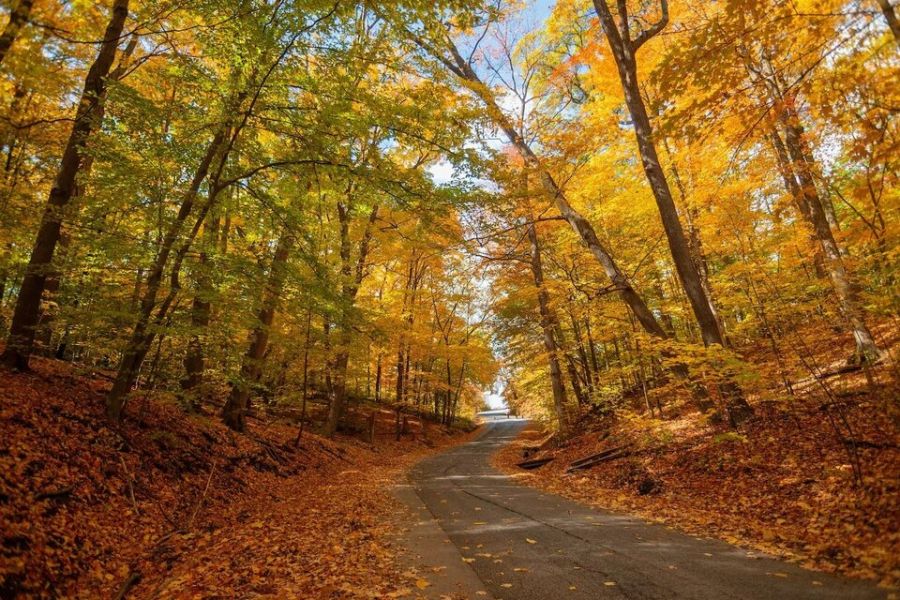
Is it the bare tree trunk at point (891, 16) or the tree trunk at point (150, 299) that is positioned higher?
the bare tree trunk at point (891, 16)

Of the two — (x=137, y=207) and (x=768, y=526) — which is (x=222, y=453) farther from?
(x=768, y=526)

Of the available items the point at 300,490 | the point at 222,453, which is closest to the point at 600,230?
the point at 300,490

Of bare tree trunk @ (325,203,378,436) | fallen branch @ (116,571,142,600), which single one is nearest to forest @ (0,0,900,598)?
fallen branch @ (116,571,142,600)

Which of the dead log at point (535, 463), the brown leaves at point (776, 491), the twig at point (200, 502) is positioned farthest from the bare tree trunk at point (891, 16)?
the dead log at point (535, 463)

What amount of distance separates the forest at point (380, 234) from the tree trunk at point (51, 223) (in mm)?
53

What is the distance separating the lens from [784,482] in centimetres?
599

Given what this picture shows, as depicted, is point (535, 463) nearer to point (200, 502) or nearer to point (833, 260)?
point (833, 260)

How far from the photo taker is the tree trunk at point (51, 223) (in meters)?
7.51

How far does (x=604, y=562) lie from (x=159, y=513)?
21.0 feet

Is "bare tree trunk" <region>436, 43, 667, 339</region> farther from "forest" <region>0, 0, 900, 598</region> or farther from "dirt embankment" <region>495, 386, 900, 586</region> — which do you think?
"dirt embankment" <region>495, 386, 900, 586</region>

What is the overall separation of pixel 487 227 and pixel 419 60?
13.3ft

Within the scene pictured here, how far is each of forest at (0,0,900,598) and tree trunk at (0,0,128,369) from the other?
0.05m

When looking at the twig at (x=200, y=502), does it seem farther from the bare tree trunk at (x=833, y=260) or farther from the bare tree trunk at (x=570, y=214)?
the bare tree trunk at (x=833, y=260)

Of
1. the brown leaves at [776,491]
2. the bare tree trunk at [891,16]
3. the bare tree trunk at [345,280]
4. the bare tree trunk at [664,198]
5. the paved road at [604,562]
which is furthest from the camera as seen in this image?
the bare tree trunk at [345,280]
